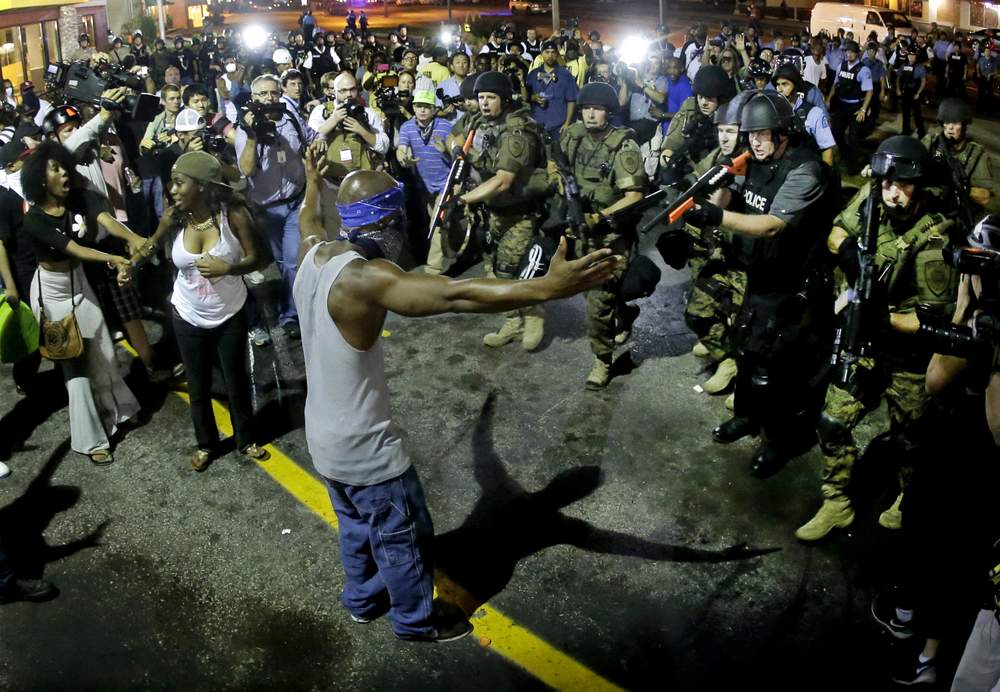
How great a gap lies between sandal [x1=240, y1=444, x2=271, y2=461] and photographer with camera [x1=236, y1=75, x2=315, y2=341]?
195 centimetres

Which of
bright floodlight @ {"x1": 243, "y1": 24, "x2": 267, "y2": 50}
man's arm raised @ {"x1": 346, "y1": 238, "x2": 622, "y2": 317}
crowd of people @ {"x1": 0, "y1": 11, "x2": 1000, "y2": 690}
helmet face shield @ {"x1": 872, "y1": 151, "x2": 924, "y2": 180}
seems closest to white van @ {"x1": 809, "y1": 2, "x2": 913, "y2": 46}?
bright floodlight @ {"x1": 243, "y1": 24, "x2": 267, "y2": 50}

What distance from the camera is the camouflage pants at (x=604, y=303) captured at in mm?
6293

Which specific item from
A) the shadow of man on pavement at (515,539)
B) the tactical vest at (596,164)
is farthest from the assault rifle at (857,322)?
the tactical vest at (596,164)

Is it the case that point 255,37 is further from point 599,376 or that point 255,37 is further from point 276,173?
point 599,376

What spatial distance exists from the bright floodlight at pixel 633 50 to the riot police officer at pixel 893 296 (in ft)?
40.6

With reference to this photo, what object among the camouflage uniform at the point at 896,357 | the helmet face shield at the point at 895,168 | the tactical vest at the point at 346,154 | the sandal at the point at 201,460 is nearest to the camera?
the helmet face shield at the point at 895,168

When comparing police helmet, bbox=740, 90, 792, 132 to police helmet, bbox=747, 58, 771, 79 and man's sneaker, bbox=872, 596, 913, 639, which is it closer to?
man's sneaker, bbox=872, 596, 913, 639

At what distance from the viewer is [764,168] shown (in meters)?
5.41

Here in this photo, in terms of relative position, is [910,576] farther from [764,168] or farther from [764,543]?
[764,168]

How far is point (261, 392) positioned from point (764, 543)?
149 inches

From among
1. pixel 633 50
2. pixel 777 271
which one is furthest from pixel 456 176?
pixel 633 50

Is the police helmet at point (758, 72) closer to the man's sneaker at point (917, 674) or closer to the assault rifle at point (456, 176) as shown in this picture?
the assault rifle at point (456, 176)

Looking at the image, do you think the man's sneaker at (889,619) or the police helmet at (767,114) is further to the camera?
the police helmet at (767,114)

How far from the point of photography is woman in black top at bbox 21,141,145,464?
17.5 feet
